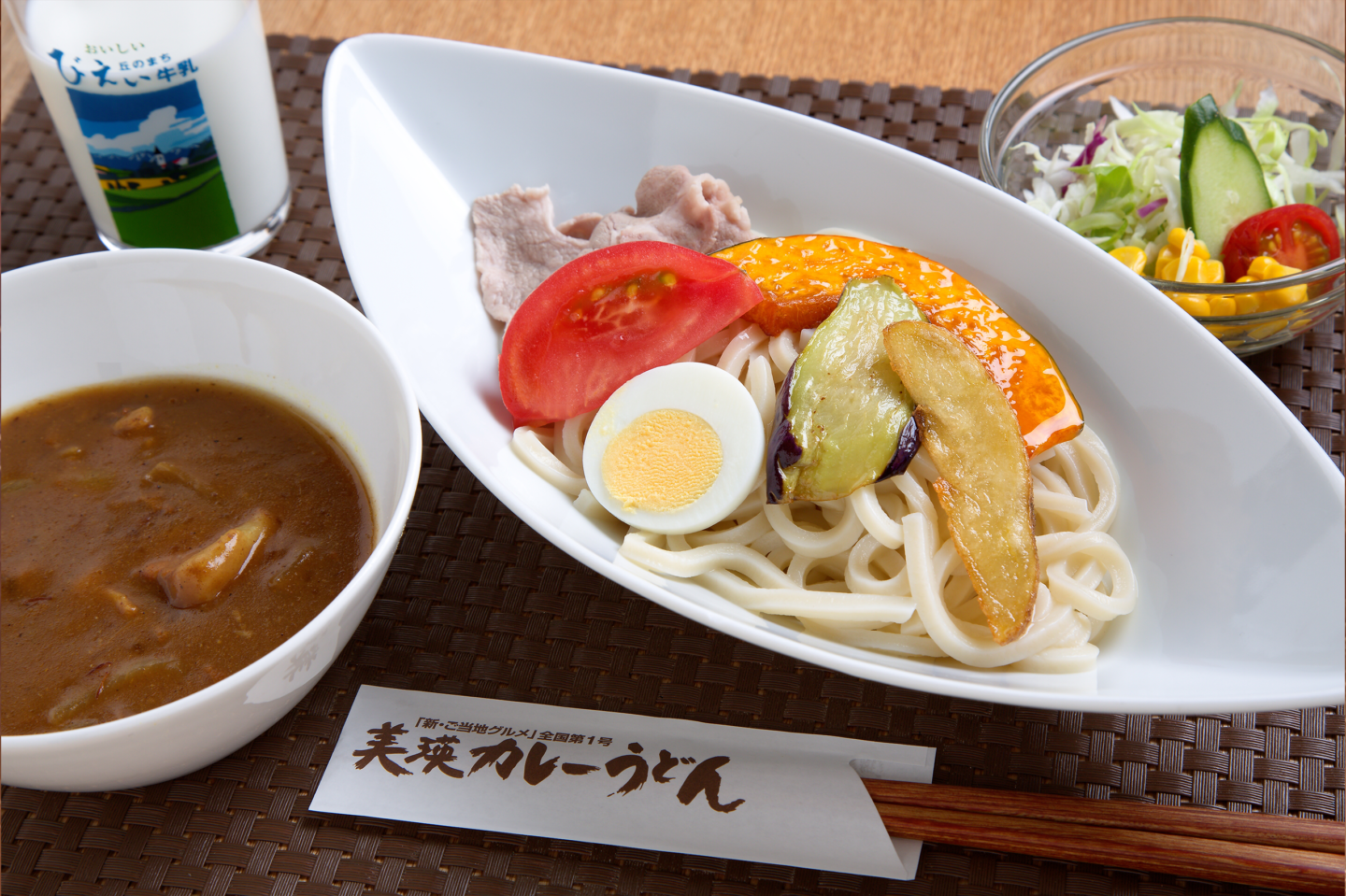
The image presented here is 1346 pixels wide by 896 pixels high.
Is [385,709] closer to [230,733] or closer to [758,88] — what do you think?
[230,733]

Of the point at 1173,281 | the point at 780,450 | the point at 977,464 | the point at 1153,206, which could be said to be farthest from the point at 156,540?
the point at 1153,206

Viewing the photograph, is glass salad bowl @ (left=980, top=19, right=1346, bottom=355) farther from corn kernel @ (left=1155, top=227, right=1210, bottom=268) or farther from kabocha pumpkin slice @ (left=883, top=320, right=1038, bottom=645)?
kabocha pumpkin slice @ (left=883, top=320, right=1038, bottom=645)

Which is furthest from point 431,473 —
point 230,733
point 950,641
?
point 950,641

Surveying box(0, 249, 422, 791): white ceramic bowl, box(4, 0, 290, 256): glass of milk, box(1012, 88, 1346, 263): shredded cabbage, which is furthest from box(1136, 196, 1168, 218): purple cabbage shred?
box(4, 0, 290, 256): glass of milk

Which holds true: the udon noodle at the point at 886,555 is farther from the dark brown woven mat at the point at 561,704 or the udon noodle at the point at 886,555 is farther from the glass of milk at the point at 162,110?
the glass of milk at the point at 162,110

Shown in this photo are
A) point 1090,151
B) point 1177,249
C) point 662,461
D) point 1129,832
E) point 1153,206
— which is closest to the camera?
point 1129,832

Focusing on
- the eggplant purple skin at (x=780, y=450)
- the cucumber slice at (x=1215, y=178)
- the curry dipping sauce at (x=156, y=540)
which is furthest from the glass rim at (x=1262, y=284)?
the curry dipping sauce at (x=156, y=540)

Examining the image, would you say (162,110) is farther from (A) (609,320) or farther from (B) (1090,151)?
(B) (1090,151)
